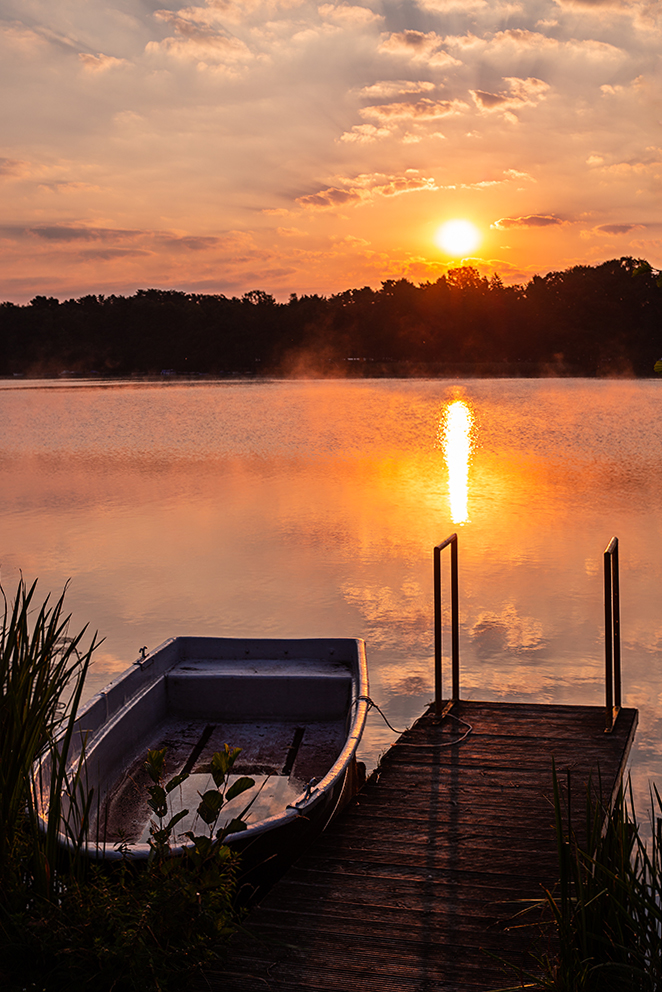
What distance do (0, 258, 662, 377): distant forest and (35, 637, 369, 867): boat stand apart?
239 ft

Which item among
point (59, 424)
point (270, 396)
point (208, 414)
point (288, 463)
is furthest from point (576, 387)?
point (288, 463)

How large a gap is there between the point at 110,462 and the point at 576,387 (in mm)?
40269

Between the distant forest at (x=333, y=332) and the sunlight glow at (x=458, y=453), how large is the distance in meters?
40.4

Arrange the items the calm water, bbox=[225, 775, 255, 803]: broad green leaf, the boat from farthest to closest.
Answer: the calm water, the boat, bbox=[225, 775, 255, 803]: broad green leaf

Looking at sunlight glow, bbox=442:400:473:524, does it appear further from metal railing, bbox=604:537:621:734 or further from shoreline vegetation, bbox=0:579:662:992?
shoreline vegetation, bbox=0:579:662:992

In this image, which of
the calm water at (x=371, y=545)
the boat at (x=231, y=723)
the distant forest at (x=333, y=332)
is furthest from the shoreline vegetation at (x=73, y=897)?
the distant forest at (x=333, y=332)

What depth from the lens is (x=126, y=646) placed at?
7.68 meters

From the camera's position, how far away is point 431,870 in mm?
3316

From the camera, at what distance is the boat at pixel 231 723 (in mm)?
3928

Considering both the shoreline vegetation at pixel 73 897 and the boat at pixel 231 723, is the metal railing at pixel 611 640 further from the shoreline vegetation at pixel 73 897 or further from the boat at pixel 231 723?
the shoreline vegetation at pixel 73 897

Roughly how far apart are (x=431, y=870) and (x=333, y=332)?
8086 cm

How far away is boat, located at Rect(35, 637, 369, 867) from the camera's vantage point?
3928 mm

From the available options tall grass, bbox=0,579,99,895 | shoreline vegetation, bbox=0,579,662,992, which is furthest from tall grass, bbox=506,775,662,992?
tall grass, bbox=0,579,99,895

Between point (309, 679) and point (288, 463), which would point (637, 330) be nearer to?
point (288, 463)
